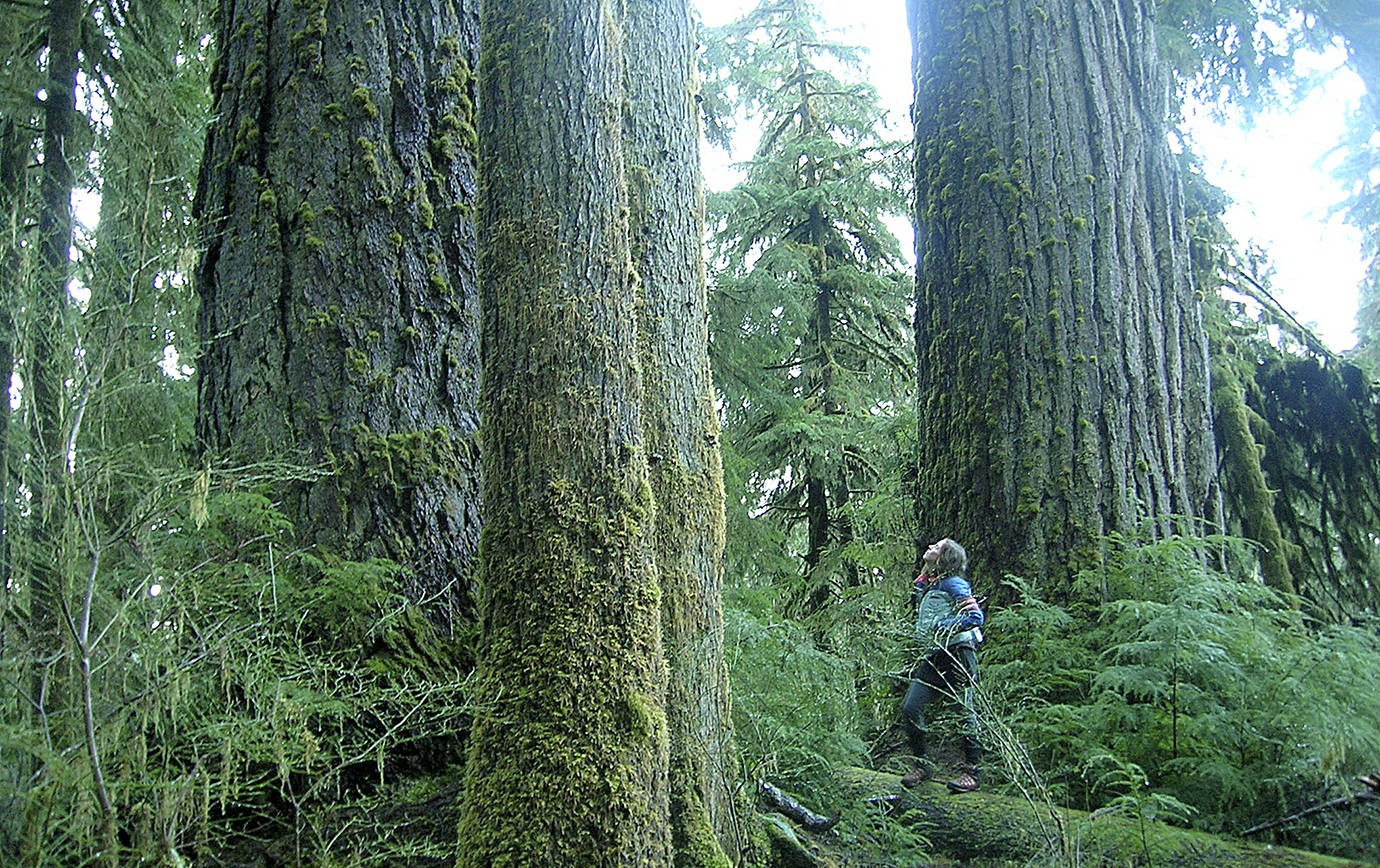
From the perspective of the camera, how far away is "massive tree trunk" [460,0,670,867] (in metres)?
2.61

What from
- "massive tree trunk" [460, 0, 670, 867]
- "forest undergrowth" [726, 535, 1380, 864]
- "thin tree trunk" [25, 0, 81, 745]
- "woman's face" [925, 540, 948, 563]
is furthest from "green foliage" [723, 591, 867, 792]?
"thin tree trunk" [25, 0, 81, 745]

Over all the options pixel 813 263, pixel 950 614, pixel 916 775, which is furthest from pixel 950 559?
pixel 813 263

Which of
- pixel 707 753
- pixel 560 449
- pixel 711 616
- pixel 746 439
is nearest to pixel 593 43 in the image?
pixel 560 449

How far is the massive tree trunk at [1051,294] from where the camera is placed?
503 cm

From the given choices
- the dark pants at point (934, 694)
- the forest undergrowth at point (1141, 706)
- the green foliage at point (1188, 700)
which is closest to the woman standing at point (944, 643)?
the dark pants at point (934, 694)

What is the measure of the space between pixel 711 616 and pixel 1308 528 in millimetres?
5287

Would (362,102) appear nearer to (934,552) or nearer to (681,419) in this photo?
(681,419)

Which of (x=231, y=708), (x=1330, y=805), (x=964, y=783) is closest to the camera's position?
(x=231, y=708)

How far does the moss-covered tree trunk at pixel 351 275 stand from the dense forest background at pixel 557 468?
0.06 ft

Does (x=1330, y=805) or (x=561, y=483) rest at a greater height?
(x=561, y=483)

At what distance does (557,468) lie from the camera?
2814mm

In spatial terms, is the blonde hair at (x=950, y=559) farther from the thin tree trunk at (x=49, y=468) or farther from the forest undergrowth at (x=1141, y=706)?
the thin tree trunk at (x=49, y=468)

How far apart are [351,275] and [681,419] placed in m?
1.59

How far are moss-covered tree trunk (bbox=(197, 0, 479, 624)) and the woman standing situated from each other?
7.65 ft
